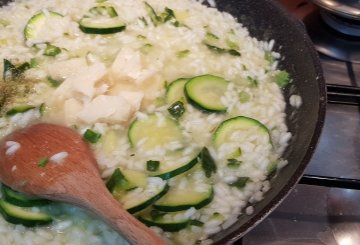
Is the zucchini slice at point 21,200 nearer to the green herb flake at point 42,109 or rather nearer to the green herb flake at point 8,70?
the green herb flake at point 42,109

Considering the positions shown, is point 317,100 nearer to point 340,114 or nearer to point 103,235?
point 340,114

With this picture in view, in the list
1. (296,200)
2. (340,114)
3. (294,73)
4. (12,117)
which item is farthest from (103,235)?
(340,114)

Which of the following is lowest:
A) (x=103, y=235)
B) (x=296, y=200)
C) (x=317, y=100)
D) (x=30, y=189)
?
(x=296, y=200)

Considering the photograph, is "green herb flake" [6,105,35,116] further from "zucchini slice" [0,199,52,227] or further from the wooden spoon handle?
the wooden spoon handle

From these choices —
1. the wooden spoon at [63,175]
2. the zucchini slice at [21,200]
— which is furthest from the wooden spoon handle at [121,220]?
the zucchini slice at [21,200]

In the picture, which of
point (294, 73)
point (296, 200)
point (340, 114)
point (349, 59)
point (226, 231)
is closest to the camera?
point (226, 231)
